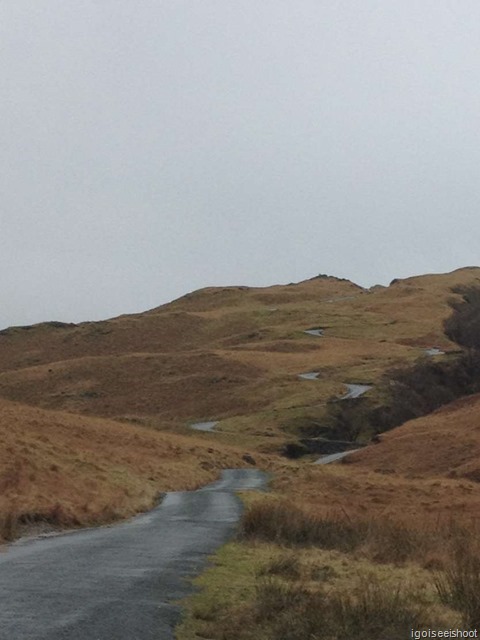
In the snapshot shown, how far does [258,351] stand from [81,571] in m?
123

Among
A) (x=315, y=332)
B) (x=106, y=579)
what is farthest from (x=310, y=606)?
(x=315, y=332)

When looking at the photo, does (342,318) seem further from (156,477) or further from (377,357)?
(156,477)

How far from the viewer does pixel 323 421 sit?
3543 inches

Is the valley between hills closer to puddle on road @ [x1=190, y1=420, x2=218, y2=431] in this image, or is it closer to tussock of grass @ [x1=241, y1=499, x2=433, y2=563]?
tussock of grass @ [x1=241, y1=499, x2=433, y2=563]

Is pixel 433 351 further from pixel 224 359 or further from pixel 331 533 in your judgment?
pixel 331 533

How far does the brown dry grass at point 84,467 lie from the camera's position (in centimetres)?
2762

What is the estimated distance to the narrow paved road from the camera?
11312 mm

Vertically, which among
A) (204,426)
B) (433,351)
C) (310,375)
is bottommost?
(204,426)

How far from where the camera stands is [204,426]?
95.2 m

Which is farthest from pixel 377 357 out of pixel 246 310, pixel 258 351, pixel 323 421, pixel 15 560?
pixel 15 560

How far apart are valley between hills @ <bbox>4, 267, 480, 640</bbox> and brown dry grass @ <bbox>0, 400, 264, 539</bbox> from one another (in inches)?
5.4

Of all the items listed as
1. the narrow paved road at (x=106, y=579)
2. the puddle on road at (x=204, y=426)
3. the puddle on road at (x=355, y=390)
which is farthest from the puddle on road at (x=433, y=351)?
the narrow paved road at (x=106, y=579)

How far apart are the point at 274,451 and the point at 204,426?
16.6m

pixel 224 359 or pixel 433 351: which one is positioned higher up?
pixel 224 359
